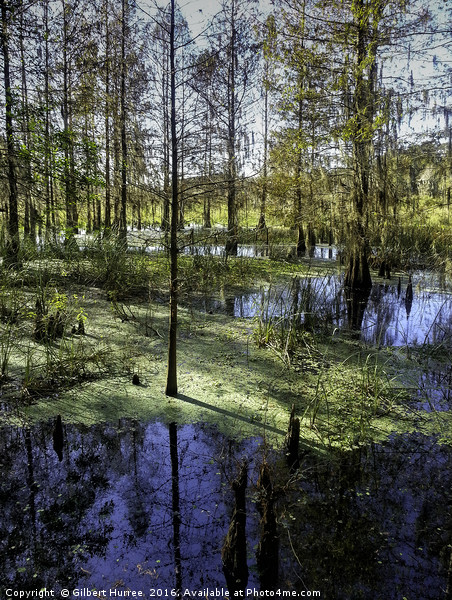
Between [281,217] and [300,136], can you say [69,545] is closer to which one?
[300,136]

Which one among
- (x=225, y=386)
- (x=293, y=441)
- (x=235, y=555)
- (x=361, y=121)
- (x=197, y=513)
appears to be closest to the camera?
(x=235, y=555)

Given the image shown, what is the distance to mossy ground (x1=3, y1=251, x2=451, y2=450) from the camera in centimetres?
319

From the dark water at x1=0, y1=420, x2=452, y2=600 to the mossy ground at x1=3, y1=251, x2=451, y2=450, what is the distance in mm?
250

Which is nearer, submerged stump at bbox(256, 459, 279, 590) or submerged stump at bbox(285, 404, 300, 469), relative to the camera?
submerged stump at bbox(256, 459, 279, 590)

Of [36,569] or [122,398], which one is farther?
[122,398]

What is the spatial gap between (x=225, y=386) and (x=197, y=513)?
166 centimetres

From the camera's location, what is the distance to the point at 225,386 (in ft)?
12.6

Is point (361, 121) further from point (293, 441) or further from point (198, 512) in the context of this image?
point (198, 512)

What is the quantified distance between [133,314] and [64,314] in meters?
1.24

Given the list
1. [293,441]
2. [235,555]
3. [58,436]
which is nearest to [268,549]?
[235,555]

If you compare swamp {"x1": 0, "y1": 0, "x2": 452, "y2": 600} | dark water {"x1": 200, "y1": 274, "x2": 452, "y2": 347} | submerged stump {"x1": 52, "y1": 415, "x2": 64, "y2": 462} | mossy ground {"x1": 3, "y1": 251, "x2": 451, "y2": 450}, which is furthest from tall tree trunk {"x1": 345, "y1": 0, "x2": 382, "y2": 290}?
submerged stump {"x1": 52, "y1": 415, "x2": 64, "y2": 462}

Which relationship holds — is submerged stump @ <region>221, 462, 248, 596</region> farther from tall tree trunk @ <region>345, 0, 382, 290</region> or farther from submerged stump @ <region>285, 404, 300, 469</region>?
tall tree trunk @ <region>345, 0, 382, 290</region>

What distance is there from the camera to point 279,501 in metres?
2.31

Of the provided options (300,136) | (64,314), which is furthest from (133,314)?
(300,136)
